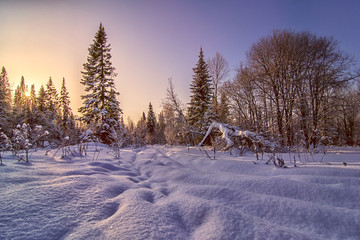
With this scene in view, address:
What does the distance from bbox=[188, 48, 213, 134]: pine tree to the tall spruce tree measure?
7649mm

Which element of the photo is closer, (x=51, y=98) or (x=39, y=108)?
(x=39, y=108)

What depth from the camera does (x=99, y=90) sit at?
1502cm

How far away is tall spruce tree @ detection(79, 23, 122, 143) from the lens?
14.2m

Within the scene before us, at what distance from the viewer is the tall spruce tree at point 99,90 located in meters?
14.2

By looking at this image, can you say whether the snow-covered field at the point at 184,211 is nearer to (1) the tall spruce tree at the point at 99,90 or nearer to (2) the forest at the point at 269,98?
(2) the forest at the point at 269,98

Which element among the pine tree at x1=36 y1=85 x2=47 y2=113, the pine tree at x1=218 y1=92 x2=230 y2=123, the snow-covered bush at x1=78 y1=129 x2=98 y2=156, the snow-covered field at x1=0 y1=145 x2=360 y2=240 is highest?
the pine tree at x1=36 y1=85 x2=47 y2=113

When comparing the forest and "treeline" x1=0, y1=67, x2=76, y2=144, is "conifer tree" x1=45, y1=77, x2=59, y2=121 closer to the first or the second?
"treeline" x1=0, y1=67, x2=76, y2=144

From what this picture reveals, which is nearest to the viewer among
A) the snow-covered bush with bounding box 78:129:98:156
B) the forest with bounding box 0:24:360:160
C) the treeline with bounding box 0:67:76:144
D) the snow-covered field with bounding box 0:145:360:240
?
the snow-covered field with bounding box 0:145:360:240

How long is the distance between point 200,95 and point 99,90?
10.2 meters

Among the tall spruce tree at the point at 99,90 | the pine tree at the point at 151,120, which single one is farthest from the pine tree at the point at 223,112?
the pine tree at the point at 151,120

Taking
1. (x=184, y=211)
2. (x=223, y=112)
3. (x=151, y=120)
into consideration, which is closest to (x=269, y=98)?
(x=223, y=112)

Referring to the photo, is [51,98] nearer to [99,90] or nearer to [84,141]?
[99,90]

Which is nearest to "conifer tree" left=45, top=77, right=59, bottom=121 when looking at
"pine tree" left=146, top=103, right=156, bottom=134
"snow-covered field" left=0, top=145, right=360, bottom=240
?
"pine tree" left=146, top=103, right=156, bottom=134

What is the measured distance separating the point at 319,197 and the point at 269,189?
442 millimetres
